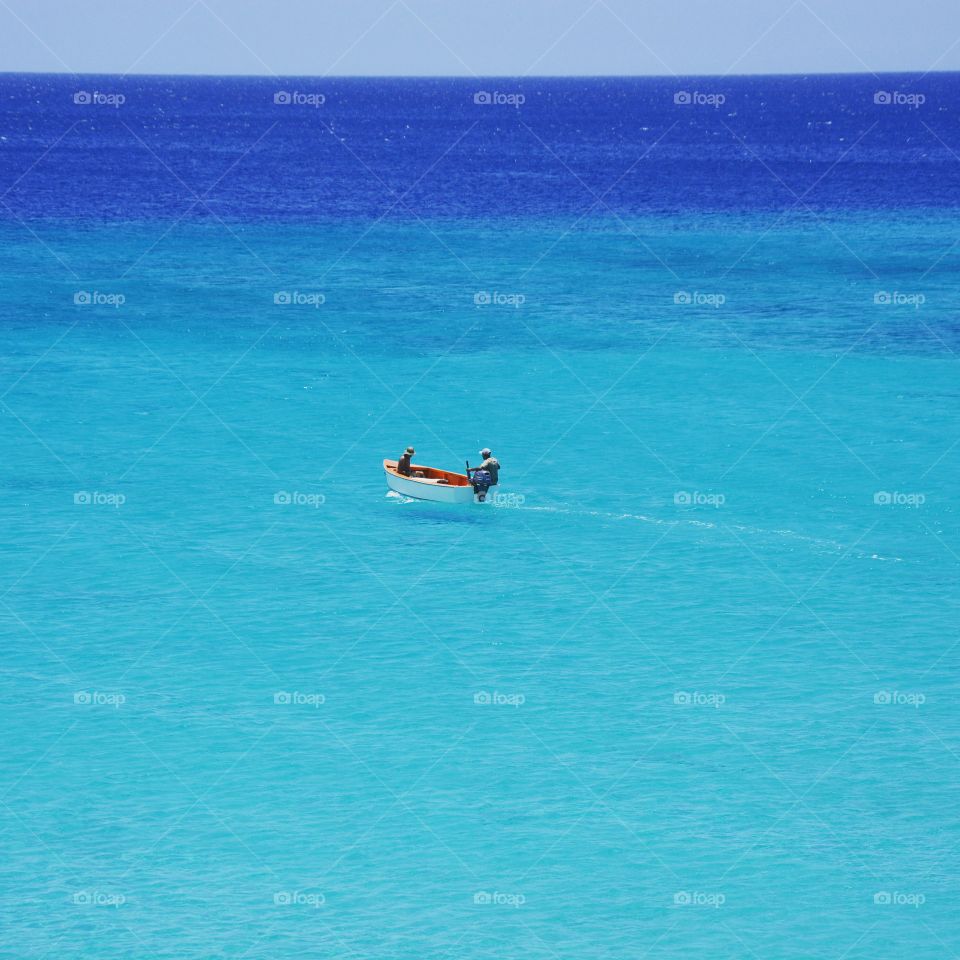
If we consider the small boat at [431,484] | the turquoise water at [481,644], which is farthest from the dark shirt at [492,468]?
the turquoise water at [481,644]

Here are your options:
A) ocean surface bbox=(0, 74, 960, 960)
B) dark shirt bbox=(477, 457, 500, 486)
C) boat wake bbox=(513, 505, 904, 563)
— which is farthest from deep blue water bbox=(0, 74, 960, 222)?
dark shirt bbox=(477, 457, 500, 486)

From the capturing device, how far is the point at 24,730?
26.5 m

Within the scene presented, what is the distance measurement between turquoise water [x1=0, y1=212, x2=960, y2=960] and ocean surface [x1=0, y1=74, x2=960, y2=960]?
0.09 m

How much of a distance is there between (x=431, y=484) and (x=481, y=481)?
1.33 m

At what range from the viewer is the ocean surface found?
72.1ft

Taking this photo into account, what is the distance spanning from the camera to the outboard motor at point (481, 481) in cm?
3822

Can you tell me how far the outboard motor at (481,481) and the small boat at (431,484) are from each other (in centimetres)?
16

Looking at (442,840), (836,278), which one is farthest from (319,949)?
(836,278)

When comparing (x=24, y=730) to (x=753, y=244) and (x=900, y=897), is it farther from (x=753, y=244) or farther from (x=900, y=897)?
(x=753, y=244)

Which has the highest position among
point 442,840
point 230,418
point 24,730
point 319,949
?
point 230,418

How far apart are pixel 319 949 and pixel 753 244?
70.3 meters

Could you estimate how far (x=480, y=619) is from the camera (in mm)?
31750

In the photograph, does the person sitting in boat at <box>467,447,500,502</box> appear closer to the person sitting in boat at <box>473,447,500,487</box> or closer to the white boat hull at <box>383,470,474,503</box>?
the person sitting in boat at <box>473,447,500,487</box>

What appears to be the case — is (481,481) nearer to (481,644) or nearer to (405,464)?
(405,464)
